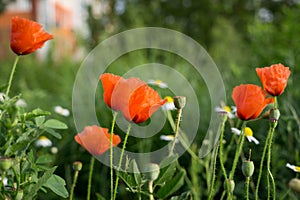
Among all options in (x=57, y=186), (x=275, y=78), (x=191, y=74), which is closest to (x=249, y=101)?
(x=275, y=78)

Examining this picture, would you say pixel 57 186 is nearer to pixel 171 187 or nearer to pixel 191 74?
pixel 171 187

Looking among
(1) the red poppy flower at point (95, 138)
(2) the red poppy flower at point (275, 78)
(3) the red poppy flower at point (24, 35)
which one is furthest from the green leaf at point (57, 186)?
(2) the red poppy flower at point (275, 78)

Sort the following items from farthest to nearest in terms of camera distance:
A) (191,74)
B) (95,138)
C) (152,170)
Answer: (191,74)
(95,138)
(152,170)

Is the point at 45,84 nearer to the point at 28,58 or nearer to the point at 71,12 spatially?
the point at 28,58

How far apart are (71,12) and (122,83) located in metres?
10.3

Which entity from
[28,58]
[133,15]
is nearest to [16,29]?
[28,58]

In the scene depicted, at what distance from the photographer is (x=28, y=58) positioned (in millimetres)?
4355

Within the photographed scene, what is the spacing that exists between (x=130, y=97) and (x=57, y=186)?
0.65 feet

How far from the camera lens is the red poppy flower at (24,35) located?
0.78 meters

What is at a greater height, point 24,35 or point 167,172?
point 24,35

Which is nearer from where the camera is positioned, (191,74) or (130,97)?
(130,97)

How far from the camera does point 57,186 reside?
80cm

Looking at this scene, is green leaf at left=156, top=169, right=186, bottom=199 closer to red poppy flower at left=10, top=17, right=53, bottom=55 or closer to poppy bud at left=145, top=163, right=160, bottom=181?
poppy bud at left=145, top=163, right=160, bottom=181

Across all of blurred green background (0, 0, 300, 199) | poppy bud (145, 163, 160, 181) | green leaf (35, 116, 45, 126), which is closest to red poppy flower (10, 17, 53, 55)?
green leaf (35, 116, 45, 126)
